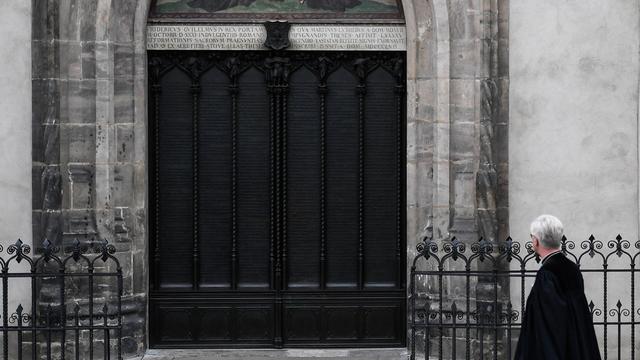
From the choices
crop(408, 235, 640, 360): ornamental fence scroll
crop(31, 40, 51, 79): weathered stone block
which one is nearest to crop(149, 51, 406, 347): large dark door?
crop(408, 235, 640, 360): ornamental fence scroll

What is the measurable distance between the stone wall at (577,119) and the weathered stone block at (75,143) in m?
4.10

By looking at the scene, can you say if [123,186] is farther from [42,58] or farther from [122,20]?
[122,20]

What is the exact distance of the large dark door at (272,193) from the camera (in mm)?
13352

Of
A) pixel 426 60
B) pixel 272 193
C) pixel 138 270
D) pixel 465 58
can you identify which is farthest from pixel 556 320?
pixel 138 270

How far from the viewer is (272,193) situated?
13.4 meters

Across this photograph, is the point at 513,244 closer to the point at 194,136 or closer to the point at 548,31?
the point at 548,31

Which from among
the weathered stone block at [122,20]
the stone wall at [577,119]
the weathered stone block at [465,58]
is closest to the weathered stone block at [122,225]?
the weathered stone block at [122,20]

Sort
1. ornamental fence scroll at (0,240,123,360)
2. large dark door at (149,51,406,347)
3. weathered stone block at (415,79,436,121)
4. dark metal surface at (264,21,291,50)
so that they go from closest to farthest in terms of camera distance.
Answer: ornamental fence scroll at (0,240,123,360)
weathered stone block at (415,79,436,121)
dark metal surface at (264,21,291,50)
large dark door at (149,51,406,347)

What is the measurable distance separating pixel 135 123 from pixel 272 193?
5.05 feet

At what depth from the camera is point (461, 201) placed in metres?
12.8

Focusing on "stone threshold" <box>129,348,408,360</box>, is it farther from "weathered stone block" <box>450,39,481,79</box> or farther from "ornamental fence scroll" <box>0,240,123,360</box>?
"weathered stone block" <box>450,39,481,79</box>

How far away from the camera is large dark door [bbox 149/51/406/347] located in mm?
13352

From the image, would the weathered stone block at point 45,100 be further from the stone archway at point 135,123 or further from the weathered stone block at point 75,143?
the weathered stone block at point 75,143

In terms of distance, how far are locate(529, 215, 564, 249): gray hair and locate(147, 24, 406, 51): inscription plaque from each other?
5.38 meters
